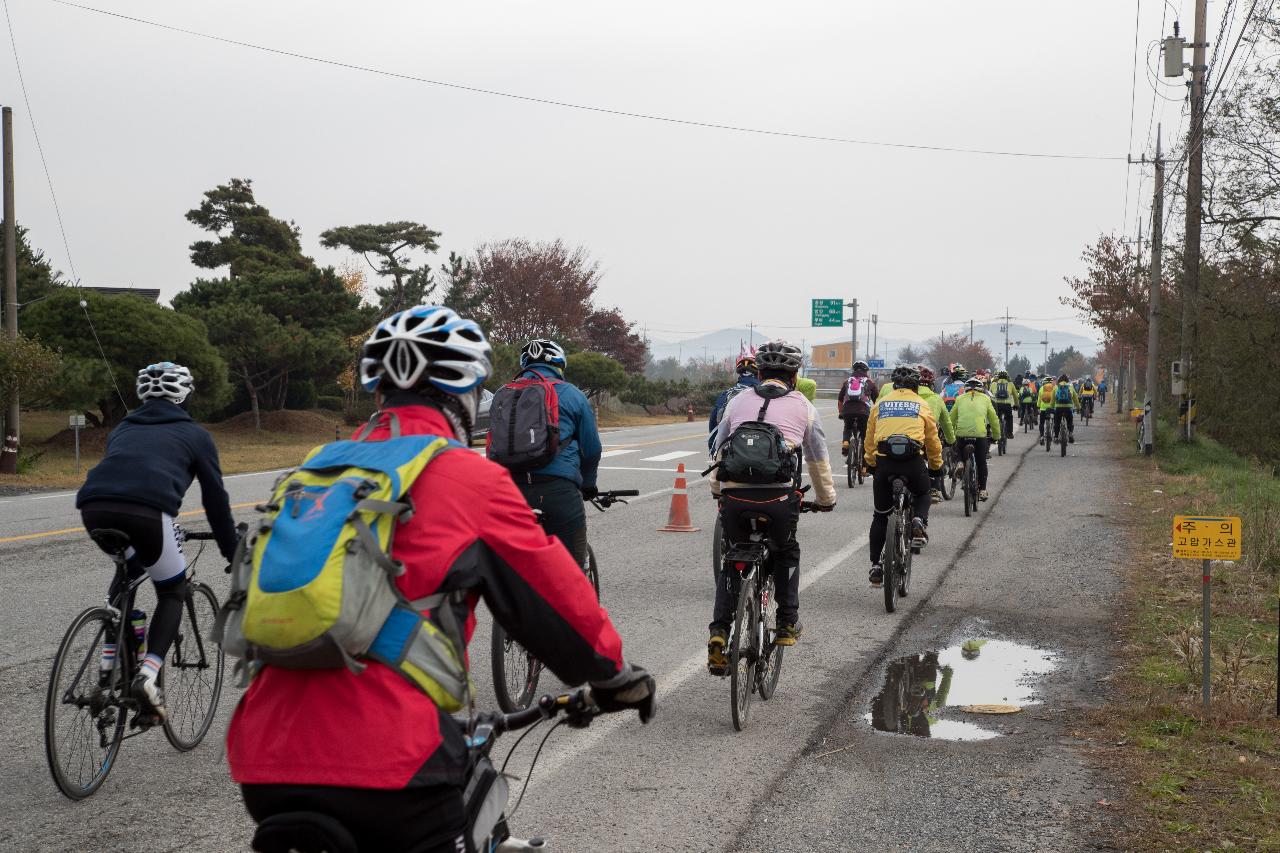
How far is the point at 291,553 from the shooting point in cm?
222

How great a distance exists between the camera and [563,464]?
6695 mm

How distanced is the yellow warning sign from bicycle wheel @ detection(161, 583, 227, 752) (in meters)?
5.18

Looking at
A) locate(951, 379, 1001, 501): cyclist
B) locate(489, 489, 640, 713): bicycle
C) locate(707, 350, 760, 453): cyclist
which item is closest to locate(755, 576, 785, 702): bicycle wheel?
locate(489, 489, 640, 713): bicycle

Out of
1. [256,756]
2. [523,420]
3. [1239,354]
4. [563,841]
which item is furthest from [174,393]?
[1239,354]

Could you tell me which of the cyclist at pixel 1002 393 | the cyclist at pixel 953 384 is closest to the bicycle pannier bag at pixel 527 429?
the cyclist at pixel 953 384

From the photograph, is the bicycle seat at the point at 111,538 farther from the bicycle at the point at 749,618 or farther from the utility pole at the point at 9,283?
the utility pole at the point at 9,283

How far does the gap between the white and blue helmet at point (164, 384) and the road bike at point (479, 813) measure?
3.33 m

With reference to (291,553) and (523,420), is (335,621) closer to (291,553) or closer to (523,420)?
(291,553)

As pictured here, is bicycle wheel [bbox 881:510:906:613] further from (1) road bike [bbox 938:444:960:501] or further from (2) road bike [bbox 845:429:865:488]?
(2) road bike [bbox 845:429:865:488]

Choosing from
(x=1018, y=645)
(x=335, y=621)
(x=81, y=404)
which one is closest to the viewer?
(x=335, y=621)

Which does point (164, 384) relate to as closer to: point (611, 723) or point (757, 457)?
point (611, 723)

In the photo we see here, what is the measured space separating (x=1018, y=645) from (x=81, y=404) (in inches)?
1004

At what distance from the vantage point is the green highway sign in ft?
282

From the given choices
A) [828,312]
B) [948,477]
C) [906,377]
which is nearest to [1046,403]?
[948,477]
